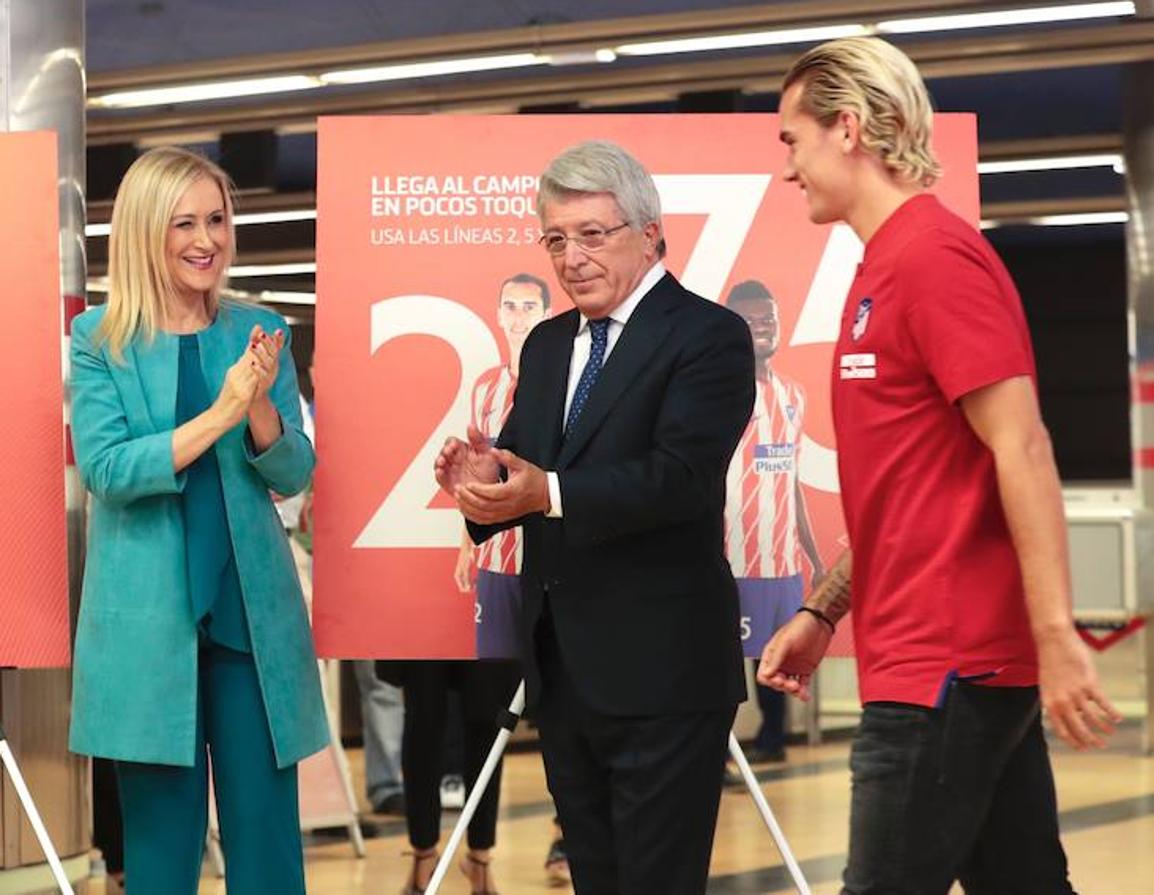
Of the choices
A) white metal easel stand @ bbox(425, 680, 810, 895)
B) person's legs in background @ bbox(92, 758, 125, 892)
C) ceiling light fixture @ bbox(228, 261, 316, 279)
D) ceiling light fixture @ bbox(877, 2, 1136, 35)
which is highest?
ceiling light fixture @ bbox(877, 2, 1136, 35)

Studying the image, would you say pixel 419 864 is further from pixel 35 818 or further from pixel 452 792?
pixel 452 792

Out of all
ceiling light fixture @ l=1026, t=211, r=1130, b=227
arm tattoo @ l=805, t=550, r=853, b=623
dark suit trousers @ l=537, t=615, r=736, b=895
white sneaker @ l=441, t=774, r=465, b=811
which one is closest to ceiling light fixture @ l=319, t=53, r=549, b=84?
Result: white sneaker @ l=441, t=774, r=465, b=811

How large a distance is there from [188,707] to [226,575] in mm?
234

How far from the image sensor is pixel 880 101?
2160 mm

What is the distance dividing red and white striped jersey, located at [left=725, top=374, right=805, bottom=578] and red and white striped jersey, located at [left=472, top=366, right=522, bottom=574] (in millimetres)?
445

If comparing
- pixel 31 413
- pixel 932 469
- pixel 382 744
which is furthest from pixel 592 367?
pixel 382 744

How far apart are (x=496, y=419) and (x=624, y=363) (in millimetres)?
970

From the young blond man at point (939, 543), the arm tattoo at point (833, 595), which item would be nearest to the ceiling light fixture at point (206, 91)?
the arm tattoo at point (833, 595)

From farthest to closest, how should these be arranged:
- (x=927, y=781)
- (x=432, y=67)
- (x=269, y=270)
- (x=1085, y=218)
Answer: (x=1085, y=218)
(x=269, y=270)
(x=432, y=67)
(x=927, y=781)

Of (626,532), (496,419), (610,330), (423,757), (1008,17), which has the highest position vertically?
(1008,17)

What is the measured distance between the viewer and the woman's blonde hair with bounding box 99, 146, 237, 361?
317 cm

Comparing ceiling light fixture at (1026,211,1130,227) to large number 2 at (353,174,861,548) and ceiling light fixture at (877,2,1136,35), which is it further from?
large number 2 at (353,174,861,548)

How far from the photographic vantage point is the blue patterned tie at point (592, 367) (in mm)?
2893

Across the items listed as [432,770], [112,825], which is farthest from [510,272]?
[112,825]
